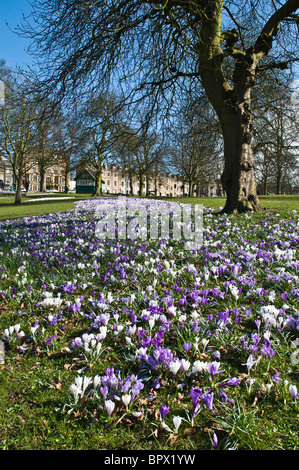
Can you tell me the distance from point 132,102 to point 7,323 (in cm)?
773

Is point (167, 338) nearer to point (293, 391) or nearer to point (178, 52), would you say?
point (293, 391)

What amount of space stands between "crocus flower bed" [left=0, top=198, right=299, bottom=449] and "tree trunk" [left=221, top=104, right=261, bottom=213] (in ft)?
14.1

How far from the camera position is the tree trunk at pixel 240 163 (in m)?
8.95

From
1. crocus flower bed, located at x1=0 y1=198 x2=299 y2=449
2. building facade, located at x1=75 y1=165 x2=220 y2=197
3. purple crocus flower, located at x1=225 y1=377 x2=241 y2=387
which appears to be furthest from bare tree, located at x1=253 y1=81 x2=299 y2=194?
building facade, located at x1=75 y1=165 x2=220 y2=197

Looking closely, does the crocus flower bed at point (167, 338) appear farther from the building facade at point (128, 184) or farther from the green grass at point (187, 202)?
the building facade at point (128, 184)

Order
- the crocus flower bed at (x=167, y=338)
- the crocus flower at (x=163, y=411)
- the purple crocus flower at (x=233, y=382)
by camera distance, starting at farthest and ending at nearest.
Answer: the purple crocus flower at (x=233, y=382)
the crocus flower bed at (x=167, y=338)
the crocus flower at (x=163, y=411)

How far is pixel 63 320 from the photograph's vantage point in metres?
2.94

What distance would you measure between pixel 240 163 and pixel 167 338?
7.66 meters

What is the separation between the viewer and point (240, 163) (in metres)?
8.95

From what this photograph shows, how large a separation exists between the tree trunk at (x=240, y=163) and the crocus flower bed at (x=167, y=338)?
4.31 metres

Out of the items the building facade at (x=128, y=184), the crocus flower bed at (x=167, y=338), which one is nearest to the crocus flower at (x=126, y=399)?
the crocus flower bed at (x=167, y=338)

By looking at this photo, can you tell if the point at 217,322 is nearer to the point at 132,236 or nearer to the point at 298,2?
the point at 132,236

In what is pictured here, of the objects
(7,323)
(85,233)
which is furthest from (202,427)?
(85,233)
